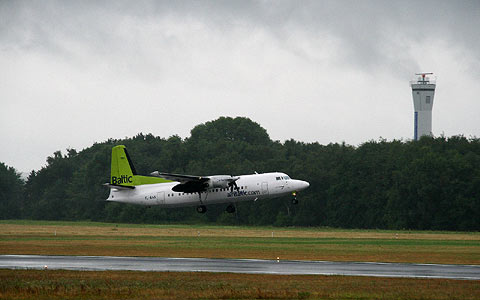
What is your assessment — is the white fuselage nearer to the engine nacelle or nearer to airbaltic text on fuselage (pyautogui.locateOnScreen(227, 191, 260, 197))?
airbaltic text on fuselage (pyautogui.locateOnScreen(227, 191, 260, 197))

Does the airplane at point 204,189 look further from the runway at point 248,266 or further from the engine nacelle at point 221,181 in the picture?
the runway at point 248,266

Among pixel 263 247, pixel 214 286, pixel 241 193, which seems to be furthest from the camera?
pixel 241 193

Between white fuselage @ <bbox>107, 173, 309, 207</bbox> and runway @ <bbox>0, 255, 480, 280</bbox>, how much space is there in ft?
65.5

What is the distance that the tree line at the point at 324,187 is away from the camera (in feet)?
313

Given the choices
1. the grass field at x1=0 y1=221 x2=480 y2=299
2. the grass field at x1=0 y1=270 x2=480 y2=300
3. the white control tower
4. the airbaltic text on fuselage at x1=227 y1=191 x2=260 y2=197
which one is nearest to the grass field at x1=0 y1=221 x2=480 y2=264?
the grass field at x1=0 y1=221 x2=480 y2=299

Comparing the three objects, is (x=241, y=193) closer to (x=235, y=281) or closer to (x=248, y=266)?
(x=248, y=266)

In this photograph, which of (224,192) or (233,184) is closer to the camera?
(233,184)

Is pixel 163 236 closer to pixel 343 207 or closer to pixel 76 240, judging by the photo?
pixel 76 240

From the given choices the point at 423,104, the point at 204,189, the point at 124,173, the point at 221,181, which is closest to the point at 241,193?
the point at 221,181

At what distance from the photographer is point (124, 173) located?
72.4 metres

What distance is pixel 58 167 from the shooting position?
508 feet

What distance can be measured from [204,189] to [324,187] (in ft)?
154

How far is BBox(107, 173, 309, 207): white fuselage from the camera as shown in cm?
6669

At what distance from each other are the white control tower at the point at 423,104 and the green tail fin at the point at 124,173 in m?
87.6
